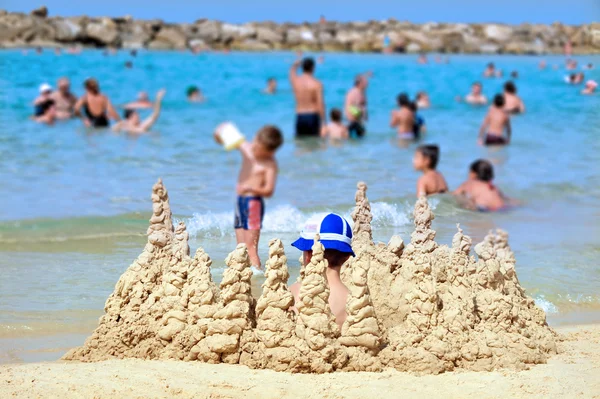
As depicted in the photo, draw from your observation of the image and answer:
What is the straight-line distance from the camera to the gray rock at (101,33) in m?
63.5

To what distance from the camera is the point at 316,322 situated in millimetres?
4070

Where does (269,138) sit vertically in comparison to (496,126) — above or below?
above

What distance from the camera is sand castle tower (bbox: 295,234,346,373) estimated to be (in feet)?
13.3

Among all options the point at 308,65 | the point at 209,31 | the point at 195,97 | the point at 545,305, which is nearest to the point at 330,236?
the point at 545,305

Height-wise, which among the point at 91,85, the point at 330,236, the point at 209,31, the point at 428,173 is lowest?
the point at 428,173

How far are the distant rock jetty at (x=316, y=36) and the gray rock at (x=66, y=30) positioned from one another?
7cm

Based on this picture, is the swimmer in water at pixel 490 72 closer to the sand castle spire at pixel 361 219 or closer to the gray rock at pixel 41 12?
the gray rock at pixel 41 12

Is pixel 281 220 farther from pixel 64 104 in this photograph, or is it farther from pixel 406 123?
pixel 64 104

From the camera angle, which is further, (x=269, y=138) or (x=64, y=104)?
(x=64, y=104)

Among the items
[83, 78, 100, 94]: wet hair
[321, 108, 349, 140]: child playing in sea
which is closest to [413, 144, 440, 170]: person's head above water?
[321, 108, 349, 140]: child playing in sea

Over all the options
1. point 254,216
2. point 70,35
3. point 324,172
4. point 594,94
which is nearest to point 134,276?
point 254,216

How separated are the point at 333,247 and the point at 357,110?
1431cm

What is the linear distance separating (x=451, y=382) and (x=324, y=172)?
9.39 m

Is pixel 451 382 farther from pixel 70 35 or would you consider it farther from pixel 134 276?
pixel 70 35
